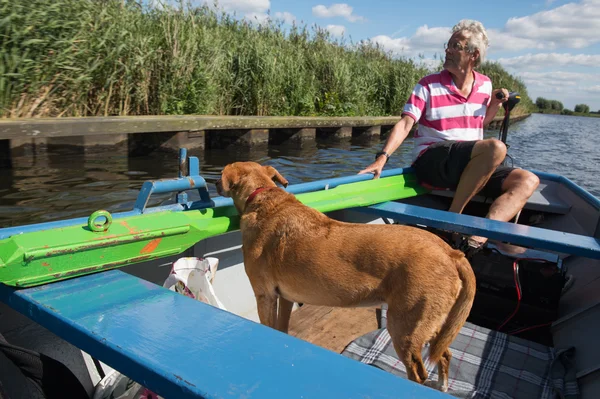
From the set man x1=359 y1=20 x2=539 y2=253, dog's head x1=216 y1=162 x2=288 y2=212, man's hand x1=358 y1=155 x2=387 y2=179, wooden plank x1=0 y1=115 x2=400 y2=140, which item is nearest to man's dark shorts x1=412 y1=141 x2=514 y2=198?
man x1=359 y1=20 x2=539 y2=253

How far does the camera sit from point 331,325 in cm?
312

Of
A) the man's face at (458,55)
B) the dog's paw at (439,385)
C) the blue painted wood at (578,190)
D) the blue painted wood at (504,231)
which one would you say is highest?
the man's face at (458,55)

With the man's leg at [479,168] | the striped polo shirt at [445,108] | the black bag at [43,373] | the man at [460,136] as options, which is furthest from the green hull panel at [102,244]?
the striped polo shirt at [445,108]

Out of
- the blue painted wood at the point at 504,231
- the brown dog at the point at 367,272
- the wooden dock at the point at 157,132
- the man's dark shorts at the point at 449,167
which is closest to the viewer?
the brown dog at the point at 367,272

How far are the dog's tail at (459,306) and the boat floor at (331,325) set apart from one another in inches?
38.7

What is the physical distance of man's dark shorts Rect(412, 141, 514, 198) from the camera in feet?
12.2

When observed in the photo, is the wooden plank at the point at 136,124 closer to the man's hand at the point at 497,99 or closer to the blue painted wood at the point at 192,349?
the blue painted wood at the point at 192,349

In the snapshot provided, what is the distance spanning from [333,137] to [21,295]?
464 inches

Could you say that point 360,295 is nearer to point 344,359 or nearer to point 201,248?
point 344,359

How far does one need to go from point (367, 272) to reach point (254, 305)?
1405 millimetres

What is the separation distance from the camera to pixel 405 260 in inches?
73.5

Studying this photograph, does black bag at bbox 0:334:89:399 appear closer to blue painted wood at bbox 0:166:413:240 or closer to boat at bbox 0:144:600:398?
boat at bbox 0:144:600:398

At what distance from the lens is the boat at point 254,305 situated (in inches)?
46.7

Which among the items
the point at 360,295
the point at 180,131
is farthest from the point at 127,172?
the point at 360,295
